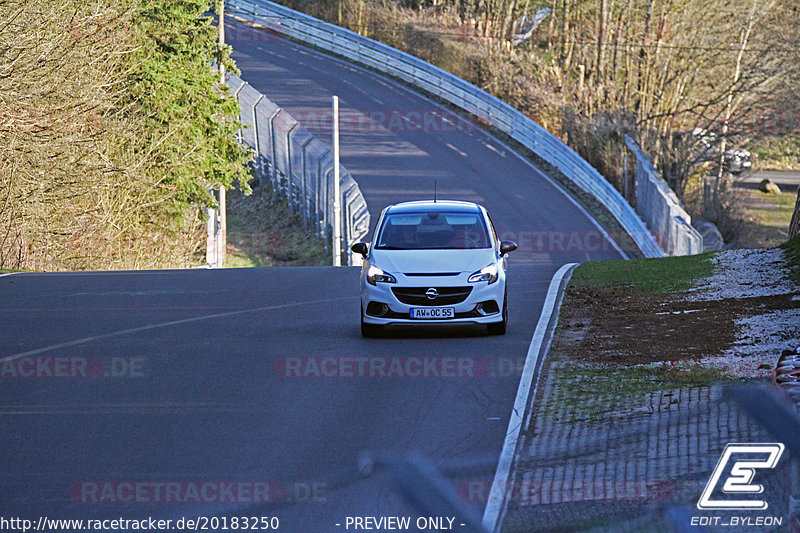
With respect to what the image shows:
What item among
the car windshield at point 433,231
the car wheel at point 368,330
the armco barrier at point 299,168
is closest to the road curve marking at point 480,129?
the armco barrier at point 299,168

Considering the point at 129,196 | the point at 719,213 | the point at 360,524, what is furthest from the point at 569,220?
the point at 360,524

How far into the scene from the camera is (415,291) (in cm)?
1391

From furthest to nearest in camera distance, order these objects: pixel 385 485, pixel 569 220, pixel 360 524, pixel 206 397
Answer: pixel 569 220
pixel 206 397
pixel 385 485
pixel 360 524

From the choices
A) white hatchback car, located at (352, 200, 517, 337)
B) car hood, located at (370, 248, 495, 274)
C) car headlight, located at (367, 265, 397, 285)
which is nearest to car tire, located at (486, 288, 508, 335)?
white hatchback car, located at (352, 200, 517, 337)

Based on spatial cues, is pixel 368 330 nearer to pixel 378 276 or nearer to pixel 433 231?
pixel 378 276

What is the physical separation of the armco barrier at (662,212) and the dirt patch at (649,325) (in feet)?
45.3

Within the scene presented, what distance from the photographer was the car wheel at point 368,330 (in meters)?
14.2

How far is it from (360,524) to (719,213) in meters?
35.3

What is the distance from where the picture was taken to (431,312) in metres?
13.9

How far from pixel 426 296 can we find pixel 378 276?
0.66m

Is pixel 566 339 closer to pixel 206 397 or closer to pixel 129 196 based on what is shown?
pixel 206 397

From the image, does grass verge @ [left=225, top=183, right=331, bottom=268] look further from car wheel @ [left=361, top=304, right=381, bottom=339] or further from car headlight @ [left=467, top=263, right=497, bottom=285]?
car headlight @ [left=467, top=263, right=497, bottom=285]

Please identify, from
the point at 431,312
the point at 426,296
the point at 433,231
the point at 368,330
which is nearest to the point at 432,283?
the point at 426,296

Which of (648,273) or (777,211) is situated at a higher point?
(648,273)
